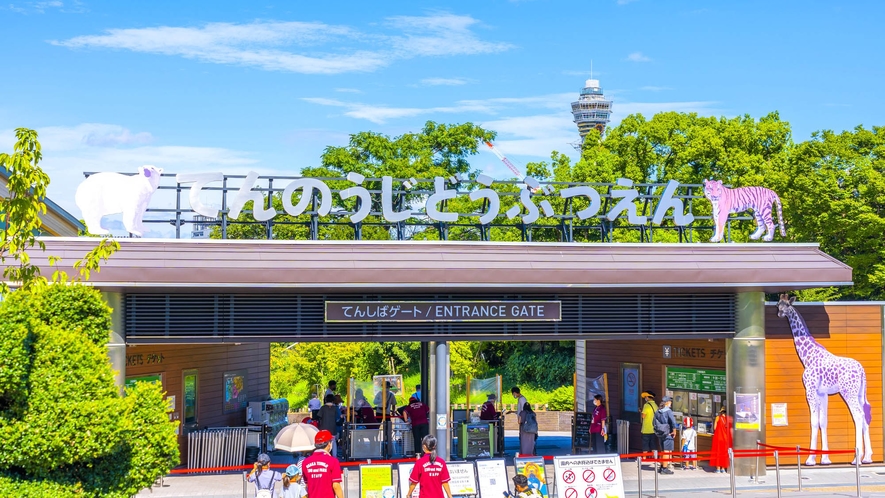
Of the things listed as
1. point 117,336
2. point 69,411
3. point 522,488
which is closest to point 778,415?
point 522,488

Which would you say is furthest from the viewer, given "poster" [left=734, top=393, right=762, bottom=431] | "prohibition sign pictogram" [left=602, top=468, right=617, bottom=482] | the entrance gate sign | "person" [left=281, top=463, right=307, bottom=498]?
"poster" [left=734, top=393, right=762, bottom=431]

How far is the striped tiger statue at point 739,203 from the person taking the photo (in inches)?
847

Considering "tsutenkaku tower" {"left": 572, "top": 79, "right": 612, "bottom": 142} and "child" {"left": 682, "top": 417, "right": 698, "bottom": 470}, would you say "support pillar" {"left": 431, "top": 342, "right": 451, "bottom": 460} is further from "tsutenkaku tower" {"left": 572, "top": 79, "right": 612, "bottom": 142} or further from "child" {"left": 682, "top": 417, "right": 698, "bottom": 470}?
"tsutenkaku tower" {"left": 572, "top": 79, "right": 612, "bottom": 142}

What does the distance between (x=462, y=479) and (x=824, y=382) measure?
9.29m

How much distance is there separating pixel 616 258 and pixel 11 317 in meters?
11.7

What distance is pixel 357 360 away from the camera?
43.0 metres

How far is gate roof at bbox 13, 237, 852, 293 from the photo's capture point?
57.2ft

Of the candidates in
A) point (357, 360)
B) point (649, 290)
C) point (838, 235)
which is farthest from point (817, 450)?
point (357, 360)

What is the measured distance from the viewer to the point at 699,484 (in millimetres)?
19328

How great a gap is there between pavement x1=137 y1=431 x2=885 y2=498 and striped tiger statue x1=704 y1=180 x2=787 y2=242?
4959 mm

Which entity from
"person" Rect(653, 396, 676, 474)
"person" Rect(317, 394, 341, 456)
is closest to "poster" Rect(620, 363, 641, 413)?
"person" Rect(653, 396, 676, 474)

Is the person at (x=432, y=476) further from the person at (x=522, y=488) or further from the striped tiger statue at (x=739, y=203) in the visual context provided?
the striped tiger statue at (x=739, y=203)

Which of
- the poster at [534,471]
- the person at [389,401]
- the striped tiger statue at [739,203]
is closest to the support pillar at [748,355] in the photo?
the striped tiger statue at [739,203]

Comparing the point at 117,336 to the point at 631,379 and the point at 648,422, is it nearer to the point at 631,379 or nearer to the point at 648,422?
the point at 648,422
